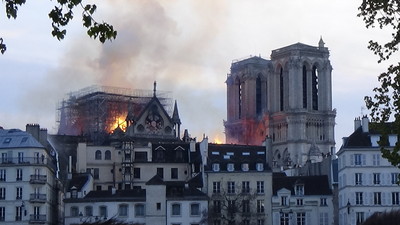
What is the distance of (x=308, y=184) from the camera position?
108938 mm

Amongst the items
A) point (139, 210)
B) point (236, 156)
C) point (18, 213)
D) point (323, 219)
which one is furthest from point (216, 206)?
point (18, 213)

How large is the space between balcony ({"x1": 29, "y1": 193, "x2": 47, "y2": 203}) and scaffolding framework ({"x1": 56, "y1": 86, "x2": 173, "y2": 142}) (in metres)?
39.2

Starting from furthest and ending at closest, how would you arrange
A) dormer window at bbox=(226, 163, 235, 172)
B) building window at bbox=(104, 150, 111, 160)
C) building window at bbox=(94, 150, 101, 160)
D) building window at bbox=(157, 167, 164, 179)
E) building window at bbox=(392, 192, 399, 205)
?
1. building window at bbox=(104, 150, 111, 160)
2. building window at bbox=(94, 150, 101, 160)
3. building window at bbox=(157, 167, 164, 179)
4. dormer window at bbox=(226, 163, 235, 172)
5. building window at bbox=(392, 192, 399, 205)

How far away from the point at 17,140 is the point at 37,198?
775cm

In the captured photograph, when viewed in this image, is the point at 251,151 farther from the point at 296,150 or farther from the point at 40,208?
the point at 296,150

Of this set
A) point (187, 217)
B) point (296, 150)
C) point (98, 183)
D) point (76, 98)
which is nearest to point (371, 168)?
point (187, 217)

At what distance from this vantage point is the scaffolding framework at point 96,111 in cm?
14762

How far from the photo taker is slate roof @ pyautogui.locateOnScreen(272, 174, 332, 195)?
108m

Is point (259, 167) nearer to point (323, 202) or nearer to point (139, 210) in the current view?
point (323, 202)

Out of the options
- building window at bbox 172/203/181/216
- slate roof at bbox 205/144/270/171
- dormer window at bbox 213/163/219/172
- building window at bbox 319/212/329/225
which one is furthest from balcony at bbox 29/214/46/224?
building window at bbox 319/212/329/225

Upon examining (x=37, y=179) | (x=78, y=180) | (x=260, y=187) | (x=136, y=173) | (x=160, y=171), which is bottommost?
(x=260, y=187)

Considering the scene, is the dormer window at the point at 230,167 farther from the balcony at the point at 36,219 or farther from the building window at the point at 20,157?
the building window at the point at 20,157

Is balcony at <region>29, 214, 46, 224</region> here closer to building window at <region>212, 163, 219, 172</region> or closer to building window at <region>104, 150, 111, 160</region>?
building window at <region>212, 163, 219, 172</region>

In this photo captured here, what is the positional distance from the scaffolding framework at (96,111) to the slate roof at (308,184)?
39067mm
